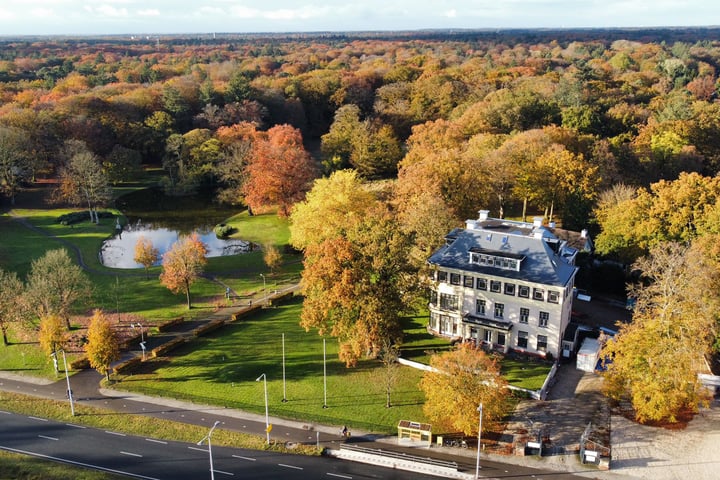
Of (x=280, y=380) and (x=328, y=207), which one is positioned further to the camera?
(x=328, y=207)

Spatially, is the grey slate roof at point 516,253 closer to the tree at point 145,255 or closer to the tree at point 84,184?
the tree at point 145,255

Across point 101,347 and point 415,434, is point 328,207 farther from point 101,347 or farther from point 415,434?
point 415,434

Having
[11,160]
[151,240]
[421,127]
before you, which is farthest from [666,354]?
[11,160]

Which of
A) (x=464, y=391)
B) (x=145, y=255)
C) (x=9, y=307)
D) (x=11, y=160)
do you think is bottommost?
(x=464, y=391)

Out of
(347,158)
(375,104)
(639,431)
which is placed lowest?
(639,431)

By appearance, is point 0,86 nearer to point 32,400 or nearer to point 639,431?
point 32,400

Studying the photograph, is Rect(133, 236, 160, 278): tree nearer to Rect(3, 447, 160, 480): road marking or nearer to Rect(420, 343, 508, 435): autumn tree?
Rect(3, 447, 160, 480): road marking

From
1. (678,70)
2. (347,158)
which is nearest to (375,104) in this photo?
(347,158)
